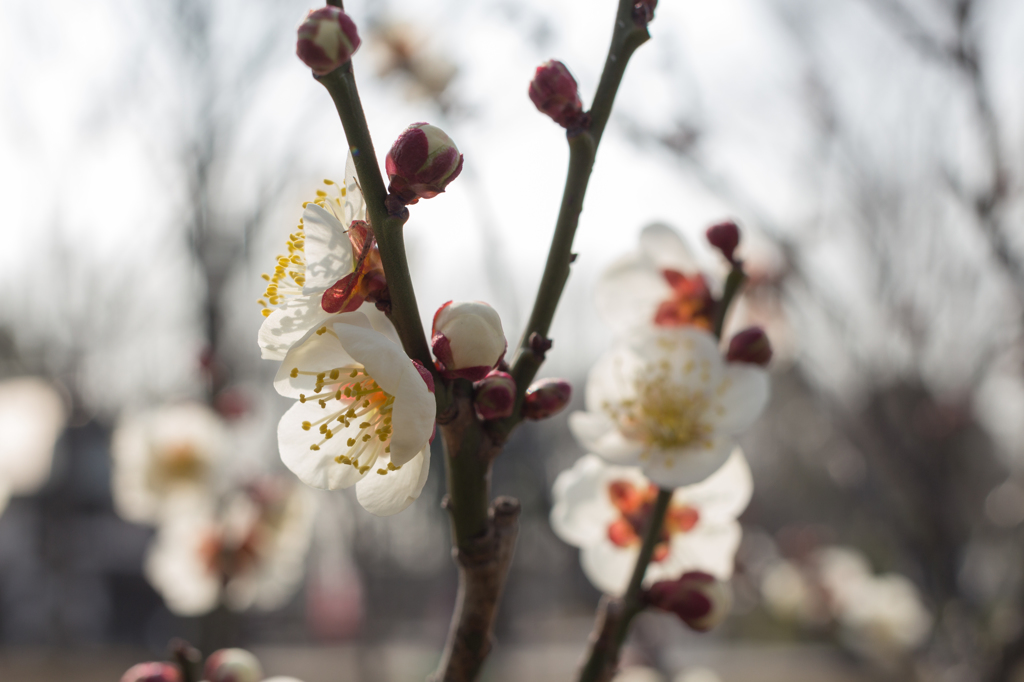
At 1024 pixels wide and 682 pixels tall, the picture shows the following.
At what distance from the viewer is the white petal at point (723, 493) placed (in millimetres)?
1075

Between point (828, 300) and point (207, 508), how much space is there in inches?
94.2

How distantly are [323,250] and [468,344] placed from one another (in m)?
0.16

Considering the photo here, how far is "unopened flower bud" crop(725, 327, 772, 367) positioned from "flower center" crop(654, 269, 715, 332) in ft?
0.30

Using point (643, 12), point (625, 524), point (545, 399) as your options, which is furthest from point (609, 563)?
point (643, 12)

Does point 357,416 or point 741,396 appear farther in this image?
point 741,396

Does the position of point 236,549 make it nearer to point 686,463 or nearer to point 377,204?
point 686,463

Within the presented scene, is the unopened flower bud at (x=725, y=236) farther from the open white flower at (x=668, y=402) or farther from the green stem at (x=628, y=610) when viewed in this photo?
the green stem at (x=628, y=610)

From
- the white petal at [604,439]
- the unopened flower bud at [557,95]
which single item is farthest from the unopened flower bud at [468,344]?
the white petal at [604,439]

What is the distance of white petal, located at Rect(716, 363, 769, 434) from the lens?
101cm

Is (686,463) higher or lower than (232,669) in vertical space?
higher

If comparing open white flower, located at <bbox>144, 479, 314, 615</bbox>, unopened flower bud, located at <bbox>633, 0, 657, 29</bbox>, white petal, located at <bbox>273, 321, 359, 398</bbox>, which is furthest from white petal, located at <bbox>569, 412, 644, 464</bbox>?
open white flower, located at <bbox>144, 479, 314, 615</bbox>

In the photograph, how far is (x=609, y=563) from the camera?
3.78 feet

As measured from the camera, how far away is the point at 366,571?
262 inches

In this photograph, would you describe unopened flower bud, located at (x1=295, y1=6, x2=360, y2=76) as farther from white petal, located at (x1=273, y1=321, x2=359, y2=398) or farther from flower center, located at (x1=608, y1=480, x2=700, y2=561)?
flower center, located at (x1=608, y1=480, x2=700, y2=561)
